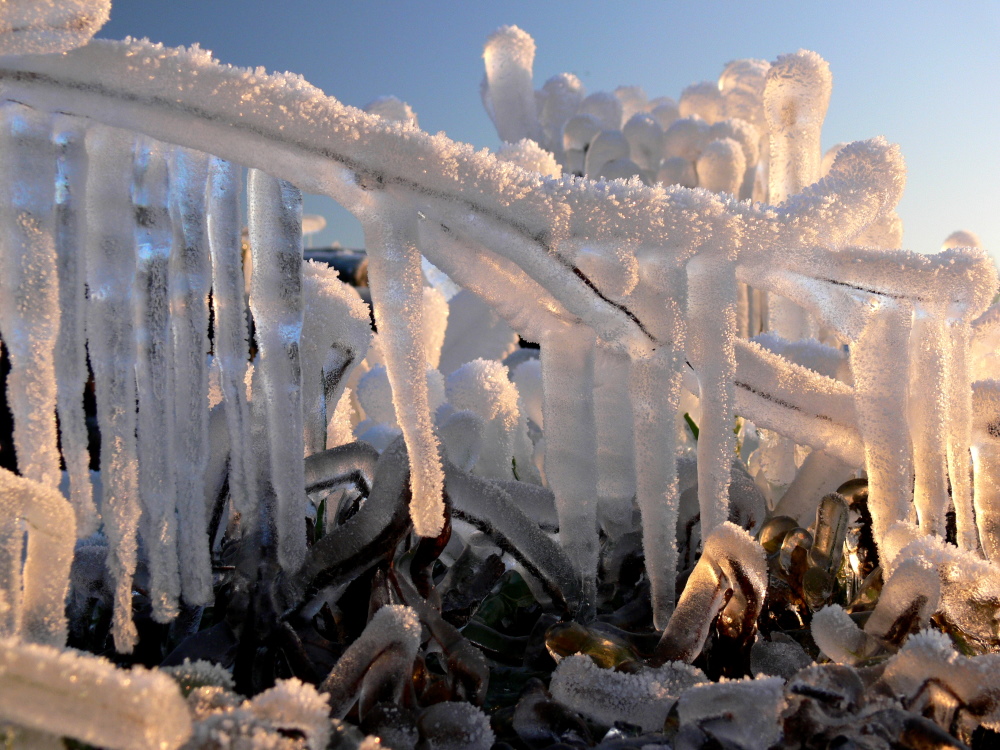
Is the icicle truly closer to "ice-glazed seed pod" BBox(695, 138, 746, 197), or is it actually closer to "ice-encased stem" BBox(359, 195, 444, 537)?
"ice-encased stem" BBox(359, 195, 444, 537)

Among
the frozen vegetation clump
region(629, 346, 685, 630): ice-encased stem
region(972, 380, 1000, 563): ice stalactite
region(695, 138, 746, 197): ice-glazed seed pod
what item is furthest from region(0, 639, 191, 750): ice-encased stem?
region(695, 138, 746, 197): ice-glazed seed pod

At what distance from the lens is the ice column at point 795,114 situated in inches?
46.6

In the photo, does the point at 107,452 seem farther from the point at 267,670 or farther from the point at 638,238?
the point at 638,238

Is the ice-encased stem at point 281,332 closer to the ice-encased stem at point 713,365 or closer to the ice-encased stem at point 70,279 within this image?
the ice-encased stem at point 70,279

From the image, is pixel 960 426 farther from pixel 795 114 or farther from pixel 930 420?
pixel 795 114

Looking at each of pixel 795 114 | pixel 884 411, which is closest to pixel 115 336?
pixel 884 411

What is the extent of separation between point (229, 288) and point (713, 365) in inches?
18.0

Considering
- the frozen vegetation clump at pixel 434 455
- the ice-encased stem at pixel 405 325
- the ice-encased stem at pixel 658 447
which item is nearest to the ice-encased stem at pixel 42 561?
the frozen vegetation clump at pixel 434 455

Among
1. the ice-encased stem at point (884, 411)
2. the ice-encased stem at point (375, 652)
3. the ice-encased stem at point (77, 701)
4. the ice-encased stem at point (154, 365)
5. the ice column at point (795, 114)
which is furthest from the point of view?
the ice column at point (795, 114)

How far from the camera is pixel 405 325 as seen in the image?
599 millimetres

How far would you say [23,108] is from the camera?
1.84ft

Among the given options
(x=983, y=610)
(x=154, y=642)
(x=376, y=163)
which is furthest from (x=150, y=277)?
(x=983, y=610)

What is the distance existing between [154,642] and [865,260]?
783 mm

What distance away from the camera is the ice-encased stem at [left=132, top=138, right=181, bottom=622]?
625mm
